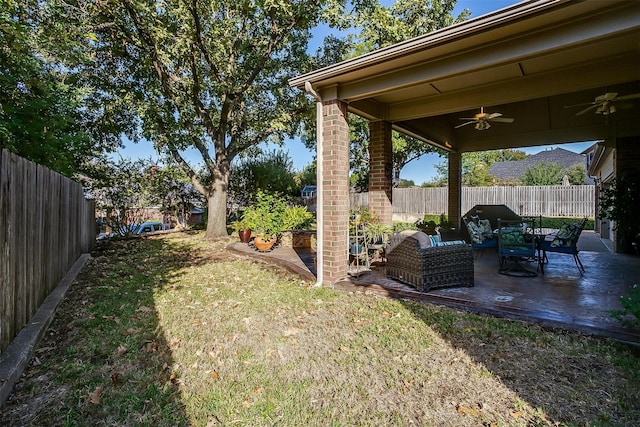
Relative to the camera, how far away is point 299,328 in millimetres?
3518

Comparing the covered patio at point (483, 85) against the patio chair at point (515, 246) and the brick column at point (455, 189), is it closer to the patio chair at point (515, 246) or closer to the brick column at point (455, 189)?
the patio chair at point (515, 246)

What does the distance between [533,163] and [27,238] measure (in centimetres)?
3820

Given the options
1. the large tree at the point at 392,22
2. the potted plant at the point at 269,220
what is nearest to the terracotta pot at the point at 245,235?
the potted plant at the point at 269,220

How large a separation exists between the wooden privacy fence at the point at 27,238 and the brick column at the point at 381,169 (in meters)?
5.32

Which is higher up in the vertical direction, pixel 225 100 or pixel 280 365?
pixel 225 100

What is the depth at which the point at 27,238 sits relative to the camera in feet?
10.5

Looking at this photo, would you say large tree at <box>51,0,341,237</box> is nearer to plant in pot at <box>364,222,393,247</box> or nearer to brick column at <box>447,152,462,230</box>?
brick column at <box>447,152,462,230</box>

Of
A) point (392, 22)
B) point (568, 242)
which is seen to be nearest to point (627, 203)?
point (568, 242)

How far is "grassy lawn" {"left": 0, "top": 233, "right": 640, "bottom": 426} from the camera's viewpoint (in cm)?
215

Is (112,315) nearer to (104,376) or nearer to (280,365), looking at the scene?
(104,376)

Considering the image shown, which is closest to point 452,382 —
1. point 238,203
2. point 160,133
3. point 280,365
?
point 280,365

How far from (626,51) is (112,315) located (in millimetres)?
7235

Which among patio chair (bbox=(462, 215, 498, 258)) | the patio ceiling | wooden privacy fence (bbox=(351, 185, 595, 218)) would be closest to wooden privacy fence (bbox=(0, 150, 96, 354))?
the patio ceiling

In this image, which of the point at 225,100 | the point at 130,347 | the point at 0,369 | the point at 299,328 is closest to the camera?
the point at 0,369
